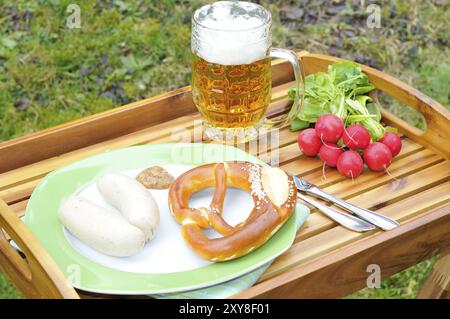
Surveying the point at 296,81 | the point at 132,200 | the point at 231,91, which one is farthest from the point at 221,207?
the point at 296,81

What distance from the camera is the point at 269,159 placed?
5.03 ft

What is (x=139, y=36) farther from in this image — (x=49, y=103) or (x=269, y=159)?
(x=269, y=159)

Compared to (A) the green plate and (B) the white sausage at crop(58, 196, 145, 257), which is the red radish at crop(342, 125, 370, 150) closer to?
(A) the green plate

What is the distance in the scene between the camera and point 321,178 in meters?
1.48

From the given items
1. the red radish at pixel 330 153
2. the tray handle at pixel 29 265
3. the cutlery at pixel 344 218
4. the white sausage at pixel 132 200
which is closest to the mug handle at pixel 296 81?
the red radish at pixel 330 153

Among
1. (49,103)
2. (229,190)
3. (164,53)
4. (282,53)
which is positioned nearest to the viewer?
(229,190)

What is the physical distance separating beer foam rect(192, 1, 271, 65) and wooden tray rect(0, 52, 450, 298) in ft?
0.70

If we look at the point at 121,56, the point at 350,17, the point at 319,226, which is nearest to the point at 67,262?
the point at 319,226

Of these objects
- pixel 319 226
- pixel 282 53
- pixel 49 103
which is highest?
pixel 282 53

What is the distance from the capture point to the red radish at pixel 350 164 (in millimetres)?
1462

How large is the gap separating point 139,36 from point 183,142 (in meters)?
1.37

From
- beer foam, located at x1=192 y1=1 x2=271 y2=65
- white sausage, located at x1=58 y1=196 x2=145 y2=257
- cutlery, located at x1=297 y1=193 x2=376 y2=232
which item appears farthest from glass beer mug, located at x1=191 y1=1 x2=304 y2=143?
white sausage, located at x1=58 y1=196 x2=145 y2=257

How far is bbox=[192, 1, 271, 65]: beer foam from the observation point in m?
1.40

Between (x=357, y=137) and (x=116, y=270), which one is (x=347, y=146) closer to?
(x=357, y=137)
